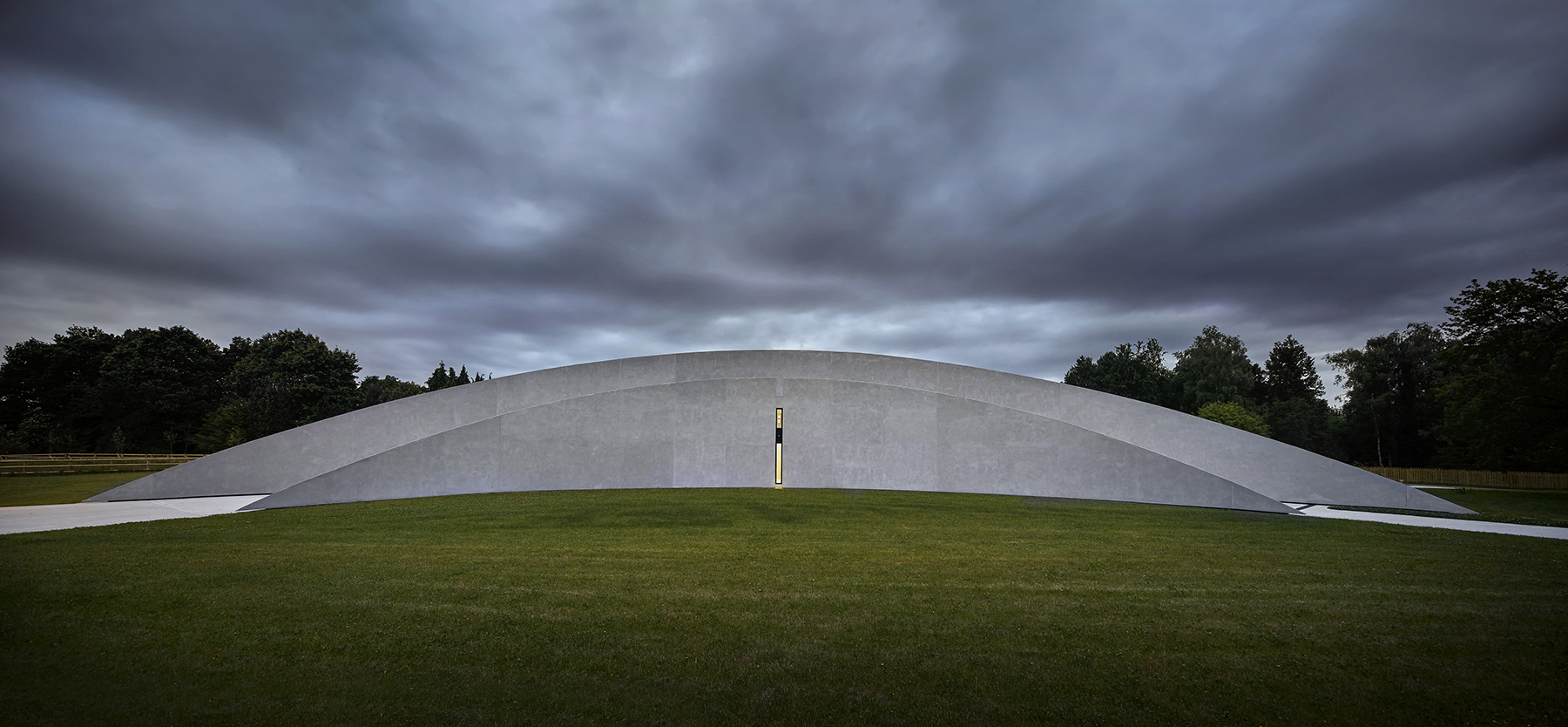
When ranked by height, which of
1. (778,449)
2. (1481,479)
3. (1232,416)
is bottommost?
(1481,479)

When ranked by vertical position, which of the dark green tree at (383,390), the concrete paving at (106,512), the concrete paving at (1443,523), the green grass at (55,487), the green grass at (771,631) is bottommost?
the concrete paving at (1443,523)

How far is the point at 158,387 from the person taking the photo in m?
40.9

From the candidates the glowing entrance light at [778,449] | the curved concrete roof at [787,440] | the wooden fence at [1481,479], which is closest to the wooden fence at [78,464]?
the curved concrete roof at [787,440]

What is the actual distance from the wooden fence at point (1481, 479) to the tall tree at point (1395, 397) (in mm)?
8617

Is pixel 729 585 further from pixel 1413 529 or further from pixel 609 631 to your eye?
pixel 1413 529

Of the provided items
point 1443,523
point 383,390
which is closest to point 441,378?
point 383,390

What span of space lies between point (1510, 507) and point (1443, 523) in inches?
378

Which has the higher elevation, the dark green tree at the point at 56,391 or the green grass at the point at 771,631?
the dark green tree at the point at 56,391

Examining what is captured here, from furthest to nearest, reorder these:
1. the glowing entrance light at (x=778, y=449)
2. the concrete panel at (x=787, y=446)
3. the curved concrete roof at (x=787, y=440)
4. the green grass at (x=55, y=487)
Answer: the glowing entrance light at (x=778, y=449) < the concrete panel at (x=787, y=446) < the curved concrete roof at (x=787, y=440) < the green grass at (x=55, y=487)

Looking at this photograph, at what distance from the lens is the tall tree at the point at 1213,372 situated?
5384cm

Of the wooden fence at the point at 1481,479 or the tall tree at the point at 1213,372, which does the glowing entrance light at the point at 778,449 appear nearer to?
the wooden fence at the point at 1481,479

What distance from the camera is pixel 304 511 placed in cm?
1452

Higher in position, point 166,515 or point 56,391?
point 56,391

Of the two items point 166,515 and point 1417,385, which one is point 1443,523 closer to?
point 166,515
